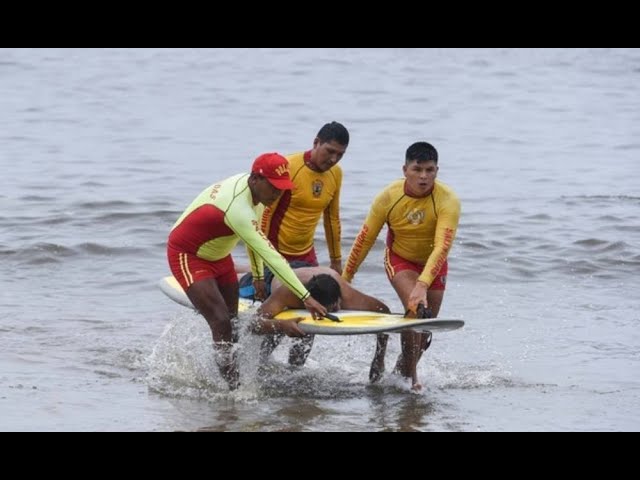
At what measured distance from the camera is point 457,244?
16641 mm

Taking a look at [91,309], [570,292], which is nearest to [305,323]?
[91,309]

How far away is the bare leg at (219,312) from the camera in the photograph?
9.31 m

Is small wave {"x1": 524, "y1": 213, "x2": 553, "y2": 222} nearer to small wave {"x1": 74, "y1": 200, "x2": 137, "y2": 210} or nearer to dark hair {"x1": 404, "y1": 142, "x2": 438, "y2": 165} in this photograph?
small wave {"x1": 74, "y1": 200, "x2": 137, "y2": 210}

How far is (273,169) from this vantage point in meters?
8.96

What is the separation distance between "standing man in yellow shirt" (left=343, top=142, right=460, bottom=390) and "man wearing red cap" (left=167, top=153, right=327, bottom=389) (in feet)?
2.76

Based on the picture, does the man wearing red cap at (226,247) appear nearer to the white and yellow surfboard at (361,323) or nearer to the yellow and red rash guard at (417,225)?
the white and yellow surfboard at (361,323)

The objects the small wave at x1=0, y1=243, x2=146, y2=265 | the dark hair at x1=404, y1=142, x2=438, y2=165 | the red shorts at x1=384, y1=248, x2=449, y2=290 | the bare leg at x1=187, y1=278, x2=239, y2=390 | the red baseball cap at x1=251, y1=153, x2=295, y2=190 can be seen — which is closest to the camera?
the red baseball cap at x1=251, y1=153, x2=295, y2=190

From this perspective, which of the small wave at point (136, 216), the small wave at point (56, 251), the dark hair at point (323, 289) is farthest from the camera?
the small wave at point (136, 216)

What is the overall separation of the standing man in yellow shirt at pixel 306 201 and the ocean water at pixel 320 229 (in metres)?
Result: 1.08

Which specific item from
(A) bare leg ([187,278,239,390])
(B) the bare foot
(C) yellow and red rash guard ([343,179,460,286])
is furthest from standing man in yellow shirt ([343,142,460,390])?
(A) bare leg ([187,278,239,390])

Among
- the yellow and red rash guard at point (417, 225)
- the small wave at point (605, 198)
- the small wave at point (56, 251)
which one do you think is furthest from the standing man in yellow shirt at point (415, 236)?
the small wave at point (605, 198)

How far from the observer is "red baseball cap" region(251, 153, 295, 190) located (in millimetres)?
8953

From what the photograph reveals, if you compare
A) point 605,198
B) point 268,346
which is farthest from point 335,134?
point 605,198

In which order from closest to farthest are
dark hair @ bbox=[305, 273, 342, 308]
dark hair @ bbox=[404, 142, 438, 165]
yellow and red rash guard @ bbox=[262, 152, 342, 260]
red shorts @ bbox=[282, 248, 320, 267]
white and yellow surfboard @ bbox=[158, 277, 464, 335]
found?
white and yellow surfboard @ bbox=[158, 277, 464, 335] → dark hair @ bbox=[404, 142, 438, 165] → dark hair @ bbox=[305, 273, 342, 308] → yellow and red rash guard @ bbox=[262, 152, 342, 260] → red shorts @ bbox=[282, 248, 320, 267]
